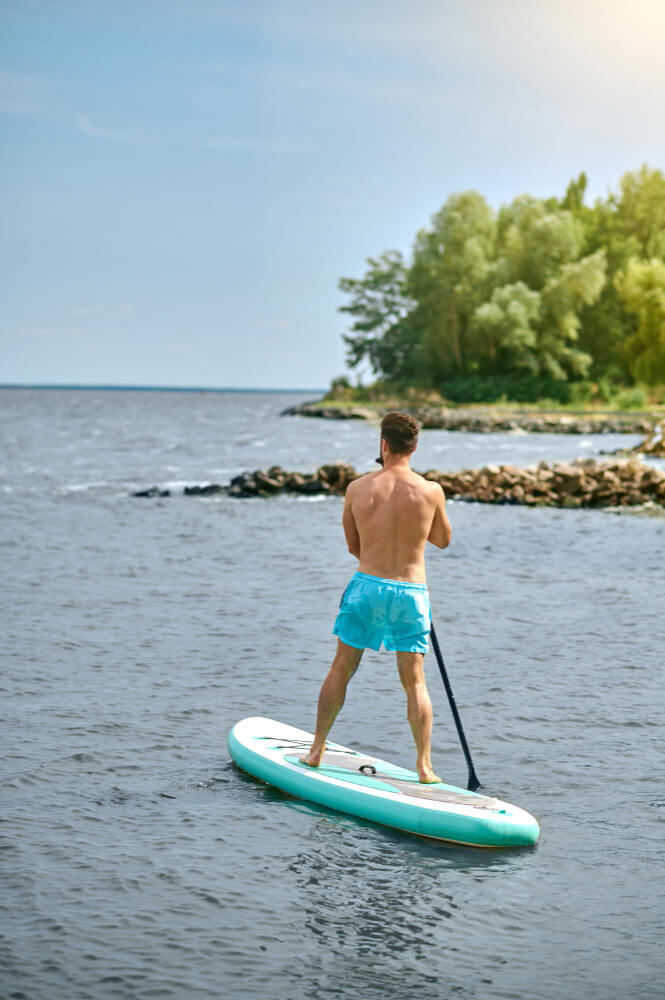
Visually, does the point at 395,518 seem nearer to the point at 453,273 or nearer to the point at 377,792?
the point at 377,792

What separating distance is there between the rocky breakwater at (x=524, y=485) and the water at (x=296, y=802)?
33.4 ft

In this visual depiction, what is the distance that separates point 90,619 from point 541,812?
738 cm

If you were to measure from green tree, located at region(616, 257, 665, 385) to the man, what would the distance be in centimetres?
8301

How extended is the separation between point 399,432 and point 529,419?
69.8m

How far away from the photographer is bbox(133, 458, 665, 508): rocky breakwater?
28219mm

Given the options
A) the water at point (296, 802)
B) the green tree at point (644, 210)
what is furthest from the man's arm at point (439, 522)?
the green tree at point (644, 210)

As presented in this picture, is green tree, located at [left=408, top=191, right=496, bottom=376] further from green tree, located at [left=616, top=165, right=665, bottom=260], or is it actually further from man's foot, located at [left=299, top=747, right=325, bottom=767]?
man's foot, located at [left=299, top=747, right=325, bottom=767]

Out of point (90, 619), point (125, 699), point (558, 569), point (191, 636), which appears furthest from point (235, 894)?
point (558, 569)

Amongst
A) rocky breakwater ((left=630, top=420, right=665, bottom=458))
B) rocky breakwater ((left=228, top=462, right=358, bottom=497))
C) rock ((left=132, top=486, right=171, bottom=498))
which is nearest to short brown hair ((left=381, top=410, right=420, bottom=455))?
rocky breakwater ((left=228, top=462, right=358, bottom=497))

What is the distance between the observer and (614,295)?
303ft

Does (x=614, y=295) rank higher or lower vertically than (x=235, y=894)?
higher

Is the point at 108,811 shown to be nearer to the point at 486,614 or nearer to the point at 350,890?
the point at 350,890

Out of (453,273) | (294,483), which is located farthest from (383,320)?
(294,483)

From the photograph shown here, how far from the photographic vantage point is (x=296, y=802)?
7.44 meters
